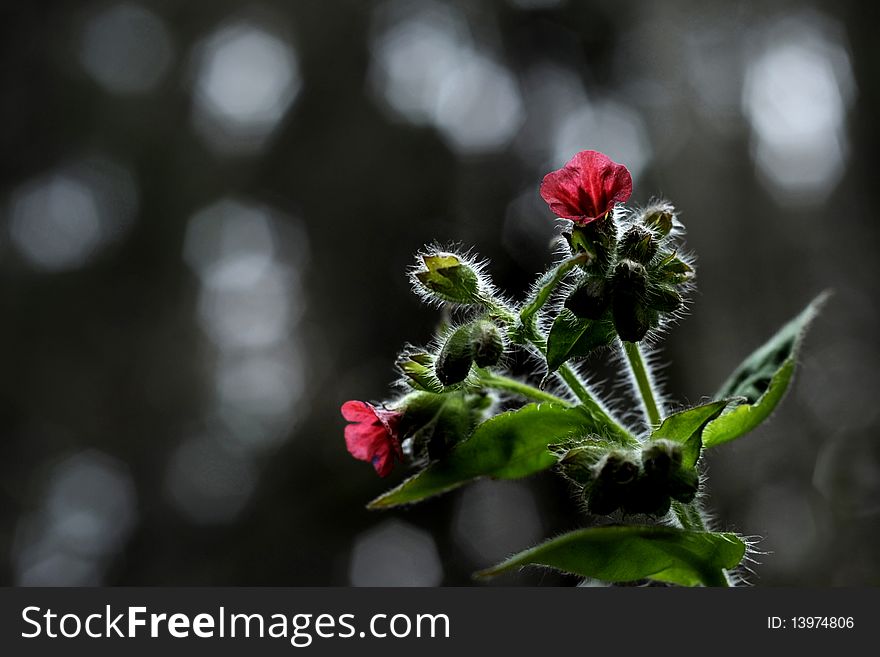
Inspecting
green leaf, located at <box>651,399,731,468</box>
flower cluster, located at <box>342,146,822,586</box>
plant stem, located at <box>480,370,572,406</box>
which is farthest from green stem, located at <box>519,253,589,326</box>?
green leaf, located at <box>651,399,731,468</box>

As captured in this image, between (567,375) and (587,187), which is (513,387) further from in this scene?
(587,187)

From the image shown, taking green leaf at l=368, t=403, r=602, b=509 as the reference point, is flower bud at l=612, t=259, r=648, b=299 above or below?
above

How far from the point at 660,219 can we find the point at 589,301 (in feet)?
0.79

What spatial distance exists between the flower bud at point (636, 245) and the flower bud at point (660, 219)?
0.13 ft

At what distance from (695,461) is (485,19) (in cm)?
804

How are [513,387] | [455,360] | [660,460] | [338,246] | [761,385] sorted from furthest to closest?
[338,246]
[761,385]
[513,387]
[455,360]
[660,460]

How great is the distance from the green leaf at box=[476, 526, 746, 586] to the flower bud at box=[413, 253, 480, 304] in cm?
39

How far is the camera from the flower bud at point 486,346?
1149 millimetres

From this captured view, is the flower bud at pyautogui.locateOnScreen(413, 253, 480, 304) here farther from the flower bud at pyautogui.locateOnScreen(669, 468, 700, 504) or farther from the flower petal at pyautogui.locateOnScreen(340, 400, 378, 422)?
the flower bud at pyautogui.locateOnScreen(669, 468, 700, 504)

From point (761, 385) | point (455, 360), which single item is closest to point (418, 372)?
point (455, 360)

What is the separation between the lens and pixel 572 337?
111cm

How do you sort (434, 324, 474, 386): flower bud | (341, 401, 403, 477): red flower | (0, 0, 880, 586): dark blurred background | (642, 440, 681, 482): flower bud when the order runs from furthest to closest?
(0, 0, 880, 586): dark blurred background < (341, 401, 403, 477): red flower < (434, 324, 474, 386): flower bud < (642, 440, 681, 482): flower bud

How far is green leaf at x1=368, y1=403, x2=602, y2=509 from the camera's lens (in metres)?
1.19

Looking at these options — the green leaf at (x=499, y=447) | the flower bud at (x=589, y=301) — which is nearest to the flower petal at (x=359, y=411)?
the green leaf at (x=499, y=447)
